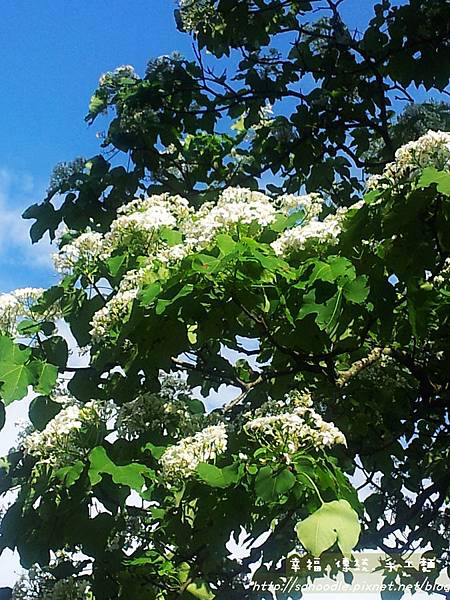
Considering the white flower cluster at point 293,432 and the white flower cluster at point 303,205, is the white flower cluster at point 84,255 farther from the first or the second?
the white flower cluster at point 293,432

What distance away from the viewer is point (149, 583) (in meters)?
2.61

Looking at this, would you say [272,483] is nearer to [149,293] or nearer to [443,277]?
[149,293]

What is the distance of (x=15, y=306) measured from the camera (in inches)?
106

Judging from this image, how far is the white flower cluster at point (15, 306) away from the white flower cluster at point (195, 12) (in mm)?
2307

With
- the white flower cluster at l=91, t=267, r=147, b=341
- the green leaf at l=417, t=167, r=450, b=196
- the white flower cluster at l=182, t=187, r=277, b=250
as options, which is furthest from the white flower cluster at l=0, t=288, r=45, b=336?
the green leaf at l=417, t=167, r=450, b=196

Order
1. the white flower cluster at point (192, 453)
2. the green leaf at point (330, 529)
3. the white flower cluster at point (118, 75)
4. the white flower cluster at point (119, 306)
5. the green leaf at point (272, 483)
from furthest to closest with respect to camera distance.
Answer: the white flower cluster at point (118, 75) → the white flower cluster at point (119, 306) → the white flower cluster at point (192, 453) → the green leaf at point (272, 483) → the green leaf at point (330, 529)

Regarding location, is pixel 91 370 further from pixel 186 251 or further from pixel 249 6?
pixel 249 6

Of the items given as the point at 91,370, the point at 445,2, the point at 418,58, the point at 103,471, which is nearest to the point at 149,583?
the point at 103,471

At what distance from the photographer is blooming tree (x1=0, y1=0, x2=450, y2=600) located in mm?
2156

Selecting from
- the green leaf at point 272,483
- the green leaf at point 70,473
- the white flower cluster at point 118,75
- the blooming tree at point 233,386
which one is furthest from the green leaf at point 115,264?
the white flower cluster at point 118,75

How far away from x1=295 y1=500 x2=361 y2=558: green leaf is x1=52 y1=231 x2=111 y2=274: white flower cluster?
1.10 meters

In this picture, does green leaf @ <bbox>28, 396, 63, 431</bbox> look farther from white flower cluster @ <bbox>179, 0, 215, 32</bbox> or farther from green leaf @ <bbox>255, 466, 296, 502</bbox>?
white flower cluster @ <bbox>179, 0, 215, 32</bbox>

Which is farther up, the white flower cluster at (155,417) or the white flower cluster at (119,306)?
the white flower cluster at (119,306)

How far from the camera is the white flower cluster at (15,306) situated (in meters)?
2.67
